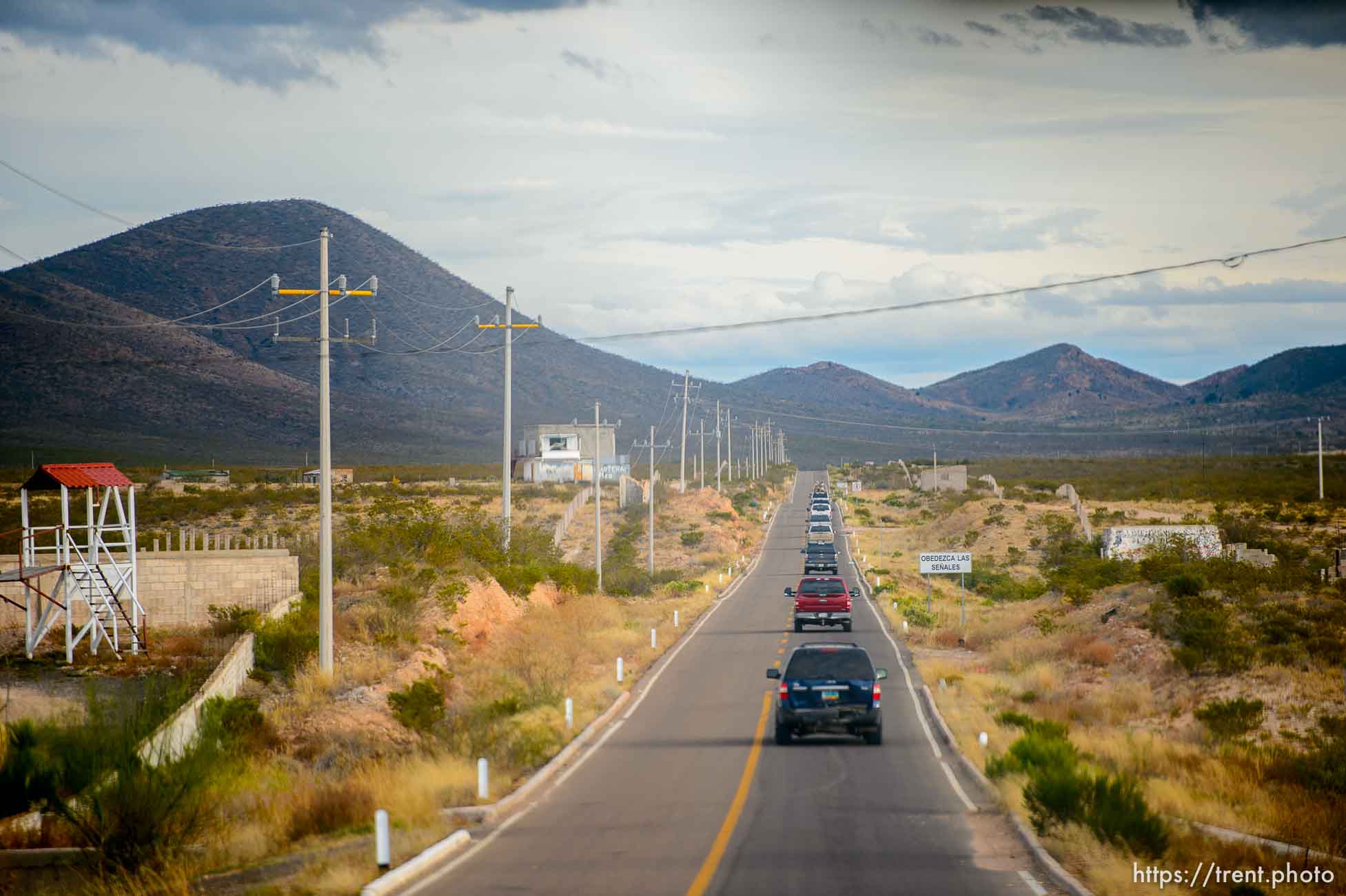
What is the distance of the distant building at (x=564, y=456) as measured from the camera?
116000 mm

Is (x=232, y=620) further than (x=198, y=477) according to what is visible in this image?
No

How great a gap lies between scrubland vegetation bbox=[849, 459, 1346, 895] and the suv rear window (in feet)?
7.50

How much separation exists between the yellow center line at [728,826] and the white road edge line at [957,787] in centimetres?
288

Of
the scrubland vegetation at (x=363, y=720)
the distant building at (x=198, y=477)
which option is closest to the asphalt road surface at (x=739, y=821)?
the scrubland vegetation at (x=363, y=720)

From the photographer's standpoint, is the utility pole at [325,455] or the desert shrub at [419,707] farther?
the utility pole at [325,455]

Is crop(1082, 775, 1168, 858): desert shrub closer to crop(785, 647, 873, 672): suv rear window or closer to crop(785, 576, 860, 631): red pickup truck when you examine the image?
crop(785, 647, 873, 672): suv rear window

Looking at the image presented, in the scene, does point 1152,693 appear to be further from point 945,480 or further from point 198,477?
point 945,480

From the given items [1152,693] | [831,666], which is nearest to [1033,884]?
[831,666]

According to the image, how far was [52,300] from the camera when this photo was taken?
501 feet

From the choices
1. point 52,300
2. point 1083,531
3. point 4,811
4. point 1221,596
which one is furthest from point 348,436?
point 4,811

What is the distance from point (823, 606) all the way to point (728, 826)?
27.1 m

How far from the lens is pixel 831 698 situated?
859 inches

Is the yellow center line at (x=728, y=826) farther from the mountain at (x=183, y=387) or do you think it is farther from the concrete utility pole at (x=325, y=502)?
the mountain at (x=183, y=387)

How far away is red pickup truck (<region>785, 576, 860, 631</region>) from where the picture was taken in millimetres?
42188
